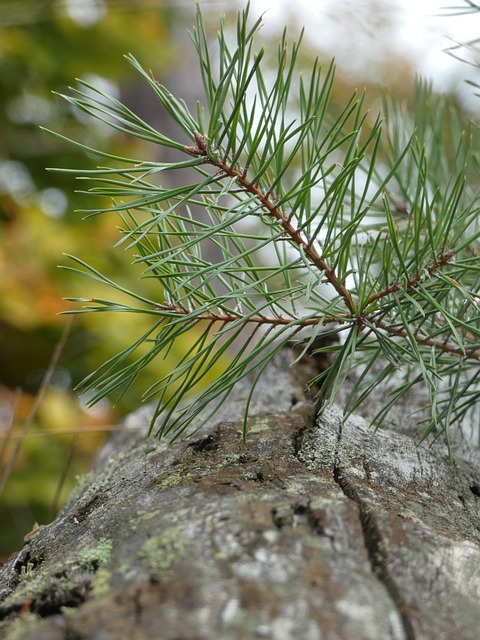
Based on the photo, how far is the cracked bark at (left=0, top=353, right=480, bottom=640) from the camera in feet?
1.08

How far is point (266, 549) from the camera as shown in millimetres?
369

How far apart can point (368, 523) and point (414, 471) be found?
14cm

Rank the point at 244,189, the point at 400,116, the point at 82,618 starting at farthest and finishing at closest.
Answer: the point at 400,116 → the point at 244,189 → the point at 82,618

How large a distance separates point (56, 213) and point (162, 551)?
2.03 m

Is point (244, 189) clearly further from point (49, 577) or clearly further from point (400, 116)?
point (400, 116)

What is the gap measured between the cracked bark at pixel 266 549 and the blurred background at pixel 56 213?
77 centimetres

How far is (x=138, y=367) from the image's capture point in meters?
0.50

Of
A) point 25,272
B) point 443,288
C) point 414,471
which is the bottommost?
point 414,471

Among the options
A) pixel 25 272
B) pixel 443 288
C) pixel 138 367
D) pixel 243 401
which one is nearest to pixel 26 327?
pixel 25 272

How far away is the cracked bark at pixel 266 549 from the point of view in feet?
1.08

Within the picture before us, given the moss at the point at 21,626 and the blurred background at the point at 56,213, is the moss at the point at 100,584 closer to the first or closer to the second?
the moss at the point at 21,626

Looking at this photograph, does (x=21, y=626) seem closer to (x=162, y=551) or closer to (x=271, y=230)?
(x=162, y=551)

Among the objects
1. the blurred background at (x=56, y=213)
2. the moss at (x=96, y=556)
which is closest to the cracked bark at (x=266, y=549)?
the moss at (x=96, y=556)

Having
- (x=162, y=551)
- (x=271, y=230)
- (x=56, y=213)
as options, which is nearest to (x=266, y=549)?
(x=162, y=551)
